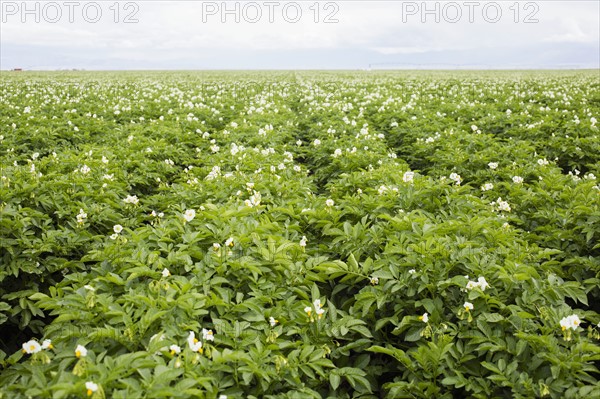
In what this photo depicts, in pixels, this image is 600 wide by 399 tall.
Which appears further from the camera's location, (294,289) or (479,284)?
(294,289)

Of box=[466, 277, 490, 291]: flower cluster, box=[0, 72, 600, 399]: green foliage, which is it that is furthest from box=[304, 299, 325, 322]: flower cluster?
box=[466, 277, 490, 291]: flower cluster

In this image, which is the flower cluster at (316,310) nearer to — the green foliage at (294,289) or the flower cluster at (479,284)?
the green foliage at (294,289)

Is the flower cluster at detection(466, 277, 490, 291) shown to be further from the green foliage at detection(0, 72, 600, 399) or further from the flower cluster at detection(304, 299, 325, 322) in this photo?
the flower cluster at detection(304, 299, 325, 322)

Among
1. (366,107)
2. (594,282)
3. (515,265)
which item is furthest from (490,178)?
(366,107)

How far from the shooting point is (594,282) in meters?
3.60

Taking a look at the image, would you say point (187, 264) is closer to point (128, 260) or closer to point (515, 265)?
point (128, 260)

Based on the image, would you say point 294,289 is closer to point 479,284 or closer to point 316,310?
point 316,310

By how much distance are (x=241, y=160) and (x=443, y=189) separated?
2841 mm

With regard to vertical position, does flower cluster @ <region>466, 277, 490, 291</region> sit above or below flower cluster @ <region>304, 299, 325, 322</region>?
above

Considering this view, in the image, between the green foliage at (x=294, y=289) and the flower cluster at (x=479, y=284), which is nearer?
the green foliage at (x=294, y=289)

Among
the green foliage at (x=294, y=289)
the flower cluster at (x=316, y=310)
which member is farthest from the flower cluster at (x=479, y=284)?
the flower cluster at (x=316, y=310)

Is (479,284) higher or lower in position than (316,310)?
higher

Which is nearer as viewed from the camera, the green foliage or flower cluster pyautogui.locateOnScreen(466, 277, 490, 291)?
the green foliage

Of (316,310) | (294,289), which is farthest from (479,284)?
(294,289)
